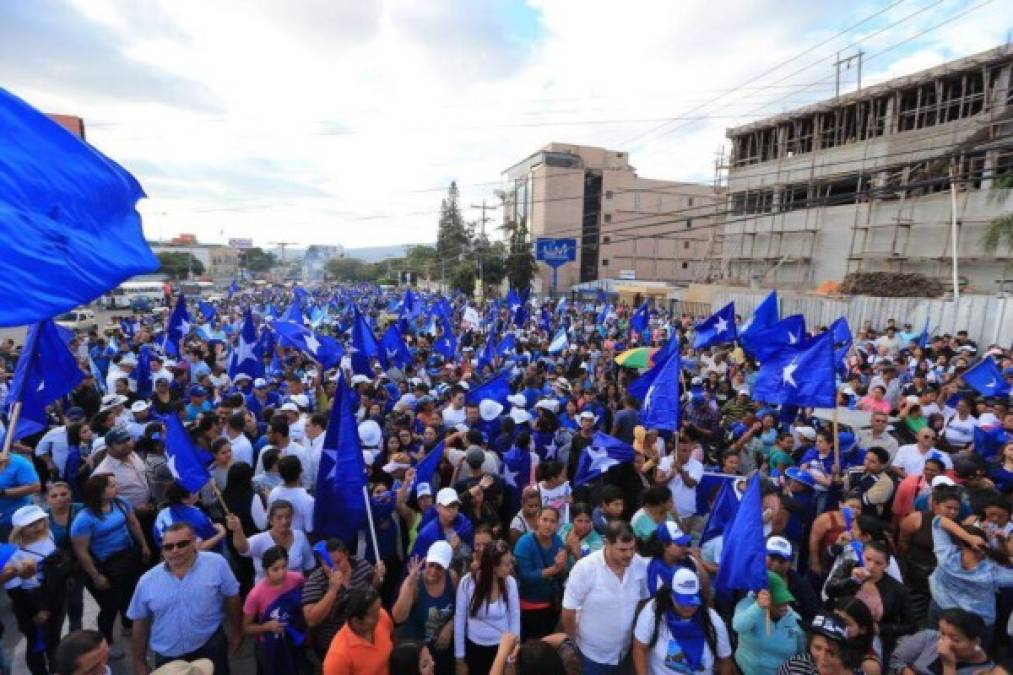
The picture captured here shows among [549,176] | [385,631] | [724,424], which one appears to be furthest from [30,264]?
[549,176]

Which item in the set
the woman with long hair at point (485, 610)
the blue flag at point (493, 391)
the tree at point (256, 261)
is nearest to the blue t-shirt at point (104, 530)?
the woman with long hair at point (485, 610)

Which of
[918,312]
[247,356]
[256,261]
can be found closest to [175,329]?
[247,356]

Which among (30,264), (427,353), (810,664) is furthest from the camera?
(427,353)

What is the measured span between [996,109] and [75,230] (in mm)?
34337

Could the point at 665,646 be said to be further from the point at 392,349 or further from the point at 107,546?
the point at 392,349

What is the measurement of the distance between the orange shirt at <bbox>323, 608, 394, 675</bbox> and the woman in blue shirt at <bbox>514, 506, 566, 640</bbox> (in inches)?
46.0

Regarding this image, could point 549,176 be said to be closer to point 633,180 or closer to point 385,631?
point 633,180

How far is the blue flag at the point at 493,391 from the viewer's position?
7.80 metres

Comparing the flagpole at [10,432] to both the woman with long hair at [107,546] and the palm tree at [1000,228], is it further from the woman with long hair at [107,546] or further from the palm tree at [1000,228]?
the palm tree at [1000,228]

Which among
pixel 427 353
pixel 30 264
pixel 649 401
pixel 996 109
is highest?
pixel 996 109

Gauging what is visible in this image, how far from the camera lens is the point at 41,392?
4.98 metres

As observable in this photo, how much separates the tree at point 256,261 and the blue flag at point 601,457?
5376 inches

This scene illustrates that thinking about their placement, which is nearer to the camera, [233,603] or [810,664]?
[810,664]

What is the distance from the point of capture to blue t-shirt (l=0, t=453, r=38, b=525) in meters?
4.63
